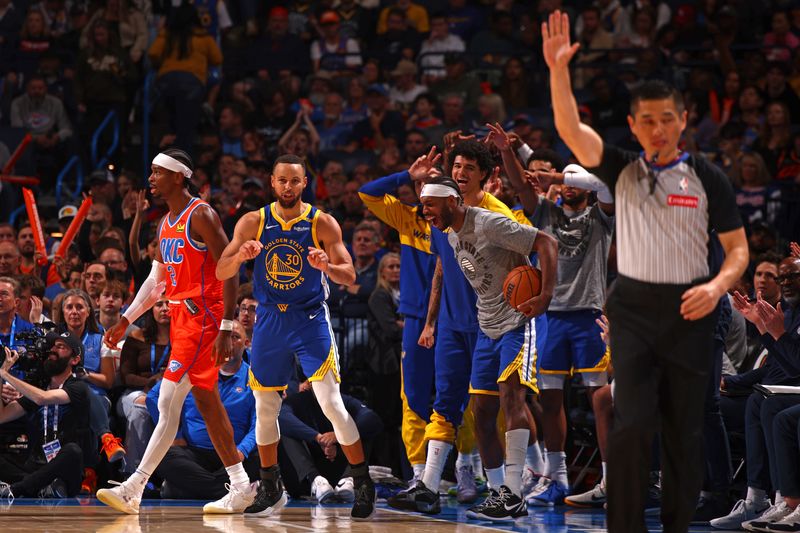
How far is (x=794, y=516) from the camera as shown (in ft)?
23.5

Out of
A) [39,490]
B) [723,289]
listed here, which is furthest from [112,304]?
[723,289]

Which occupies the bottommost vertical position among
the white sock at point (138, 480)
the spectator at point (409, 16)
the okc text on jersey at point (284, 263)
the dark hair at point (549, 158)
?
the white sock at point (138, 480)

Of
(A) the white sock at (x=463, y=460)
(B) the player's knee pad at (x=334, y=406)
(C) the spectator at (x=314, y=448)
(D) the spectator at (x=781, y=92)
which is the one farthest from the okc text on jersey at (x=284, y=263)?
(D) the spectator at (x=781, y=92)

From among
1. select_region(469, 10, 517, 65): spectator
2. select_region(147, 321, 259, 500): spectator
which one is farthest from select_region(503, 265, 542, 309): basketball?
select_region(469, 10, 517, 65): spectator

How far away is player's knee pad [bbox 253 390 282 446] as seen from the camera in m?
7.86

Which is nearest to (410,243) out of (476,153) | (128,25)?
(476,153)

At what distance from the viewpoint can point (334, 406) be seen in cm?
779

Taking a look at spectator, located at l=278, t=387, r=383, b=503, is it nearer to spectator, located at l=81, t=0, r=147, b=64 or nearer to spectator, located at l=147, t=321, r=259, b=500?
spectator, located at l=147, t=321, r=259, b=500

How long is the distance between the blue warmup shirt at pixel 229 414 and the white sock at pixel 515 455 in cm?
236

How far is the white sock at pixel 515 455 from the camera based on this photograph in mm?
7891

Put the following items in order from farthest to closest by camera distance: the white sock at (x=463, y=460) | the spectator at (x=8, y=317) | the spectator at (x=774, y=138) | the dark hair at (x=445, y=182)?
the spectator at (x=774, y=138) → the spectator at (x=8, y=317) → the white sock at (x=463, y=460) → the dark hair at (x=445, y=182)

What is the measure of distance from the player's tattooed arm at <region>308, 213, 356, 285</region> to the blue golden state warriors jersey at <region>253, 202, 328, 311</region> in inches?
2.1

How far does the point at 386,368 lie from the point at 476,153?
2.78m

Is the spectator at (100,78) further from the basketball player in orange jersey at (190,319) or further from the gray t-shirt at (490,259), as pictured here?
the gray t-shirt at (490,259)
